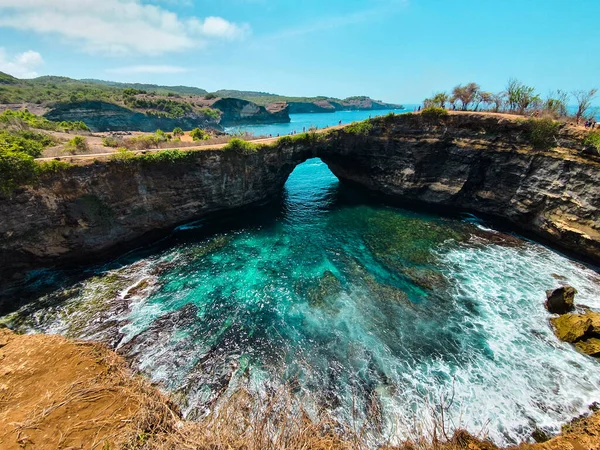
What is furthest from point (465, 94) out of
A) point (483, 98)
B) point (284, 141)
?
point (284, 141)

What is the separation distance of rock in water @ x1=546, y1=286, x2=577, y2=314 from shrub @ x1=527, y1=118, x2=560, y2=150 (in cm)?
1686

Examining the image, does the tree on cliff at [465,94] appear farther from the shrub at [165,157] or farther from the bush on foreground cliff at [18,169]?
the bush on foreground cliff at [18,169]

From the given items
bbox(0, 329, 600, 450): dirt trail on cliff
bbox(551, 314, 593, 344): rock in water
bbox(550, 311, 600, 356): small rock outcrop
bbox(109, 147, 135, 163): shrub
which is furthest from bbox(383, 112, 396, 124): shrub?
bbox(0, 329, 600, 450): dirt trail on cliff

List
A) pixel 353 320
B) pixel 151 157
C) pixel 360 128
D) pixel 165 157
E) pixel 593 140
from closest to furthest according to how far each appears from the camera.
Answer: pixel 353 320
pixel 593 140
pixel 151 157
pixel 165 157
pixel 360 128

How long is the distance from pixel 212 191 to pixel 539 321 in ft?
108

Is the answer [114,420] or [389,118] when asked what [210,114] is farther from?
[114,420]

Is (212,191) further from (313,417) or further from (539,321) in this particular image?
(539,321)

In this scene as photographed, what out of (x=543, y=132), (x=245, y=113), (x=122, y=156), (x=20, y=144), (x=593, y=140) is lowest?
(x=122, y=156)

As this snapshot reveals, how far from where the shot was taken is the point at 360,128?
3722 cm

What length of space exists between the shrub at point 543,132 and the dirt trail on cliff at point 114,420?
25916 mm

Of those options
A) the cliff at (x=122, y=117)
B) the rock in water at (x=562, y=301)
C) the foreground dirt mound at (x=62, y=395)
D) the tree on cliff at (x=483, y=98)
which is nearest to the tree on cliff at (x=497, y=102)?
the tree on cliff at (x=483, y=98)

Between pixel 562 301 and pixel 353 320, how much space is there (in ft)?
49.3

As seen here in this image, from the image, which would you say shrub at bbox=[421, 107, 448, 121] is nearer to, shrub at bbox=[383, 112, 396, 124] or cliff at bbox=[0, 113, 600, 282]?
cliff at bbox=[0, 113, 600, 282]

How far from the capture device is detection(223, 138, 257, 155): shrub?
102 ft
